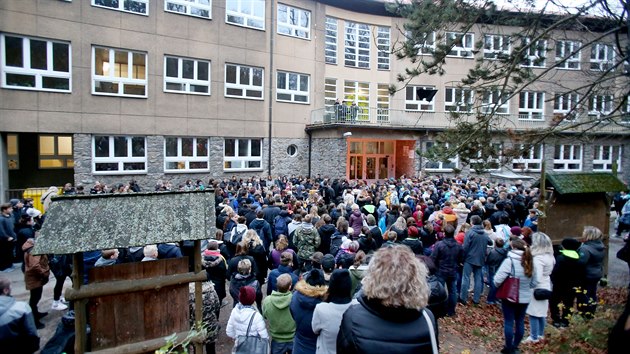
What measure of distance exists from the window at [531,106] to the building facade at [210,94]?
93 mm

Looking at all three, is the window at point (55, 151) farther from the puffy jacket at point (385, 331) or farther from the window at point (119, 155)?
the puffy jacket at point (385, 331)

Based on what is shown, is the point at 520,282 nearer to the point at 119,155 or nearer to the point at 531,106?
the point at 119,155

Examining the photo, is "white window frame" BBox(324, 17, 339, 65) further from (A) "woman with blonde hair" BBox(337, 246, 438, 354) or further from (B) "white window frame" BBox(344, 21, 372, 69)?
(A) "woman with blonde hair" BBox(337, 246, 438, 354)

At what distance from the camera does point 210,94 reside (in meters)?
20.5

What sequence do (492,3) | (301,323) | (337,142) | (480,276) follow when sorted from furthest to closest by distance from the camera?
(337,142)
(480,276)
(492,3)
(301,323)

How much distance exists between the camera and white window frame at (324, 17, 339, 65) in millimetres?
25111

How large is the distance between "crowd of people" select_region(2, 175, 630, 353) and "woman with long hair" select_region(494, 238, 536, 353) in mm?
14

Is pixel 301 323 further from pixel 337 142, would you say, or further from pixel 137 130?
pixel 337 142

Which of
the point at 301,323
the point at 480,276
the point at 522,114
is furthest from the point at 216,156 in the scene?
the point at 522,114

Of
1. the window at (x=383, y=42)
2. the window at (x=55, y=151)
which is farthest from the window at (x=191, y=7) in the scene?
the window at (x=383, y=42)

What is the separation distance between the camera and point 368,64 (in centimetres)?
2692

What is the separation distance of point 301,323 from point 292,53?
68.2 ft

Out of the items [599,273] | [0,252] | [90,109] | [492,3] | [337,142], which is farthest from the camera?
[337,142]

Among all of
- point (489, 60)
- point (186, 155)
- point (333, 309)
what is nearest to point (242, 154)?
point (186, 155)
